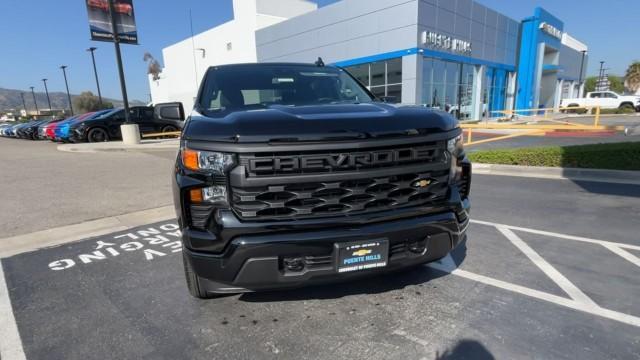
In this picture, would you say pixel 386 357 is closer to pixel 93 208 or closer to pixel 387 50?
pixel 93 208

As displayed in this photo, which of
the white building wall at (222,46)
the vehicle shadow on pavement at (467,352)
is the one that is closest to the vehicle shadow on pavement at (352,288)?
the vehicle shadow on pavement at (467,352)

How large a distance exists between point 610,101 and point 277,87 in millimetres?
40302

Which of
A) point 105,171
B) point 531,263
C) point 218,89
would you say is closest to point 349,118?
point 218,89

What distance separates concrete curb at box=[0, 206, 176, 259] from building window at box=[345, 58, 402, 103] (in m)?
16.5

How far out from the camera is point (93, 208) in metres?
5.38

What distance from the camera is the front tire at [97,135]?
16.2m

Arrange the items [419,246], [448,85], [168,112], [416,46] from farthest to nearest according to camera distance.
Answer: [448,85] → [416,46] → [168,112] → [419,246]

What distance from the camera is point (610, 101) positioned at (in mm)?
31969

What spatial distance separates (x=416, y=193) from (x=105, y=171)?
8.90 m

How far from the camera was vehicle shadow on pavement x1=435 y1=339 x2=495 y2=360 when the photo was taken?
6.52 feet

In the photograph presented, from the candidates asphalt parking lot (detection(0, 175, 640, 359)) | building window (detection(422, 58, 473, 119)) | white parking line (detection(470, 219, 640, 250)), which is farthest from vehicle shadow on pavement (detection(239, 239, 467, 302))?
building window (detection(422, 58, 473, 119))

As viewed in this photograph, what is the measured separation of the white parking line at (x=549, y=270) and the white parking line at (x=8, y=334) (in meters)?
3.76

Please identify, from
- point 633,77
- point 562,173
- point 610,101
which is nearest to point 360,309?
point 562,173

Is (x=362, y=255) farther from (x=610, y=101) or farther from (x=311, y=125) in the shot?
(x=610, y=101)
